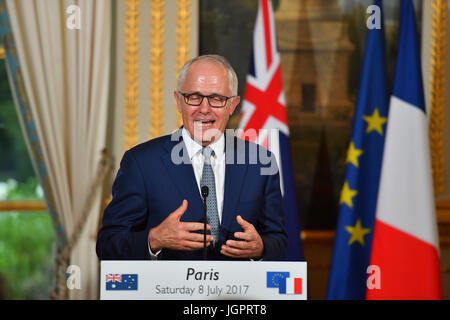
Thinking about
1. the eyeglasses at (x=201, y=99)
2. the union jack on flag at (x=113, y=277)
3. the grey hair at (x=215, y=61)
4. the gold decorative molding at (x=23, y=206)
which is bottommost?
the gold decorative molding at (x=23, y=206)

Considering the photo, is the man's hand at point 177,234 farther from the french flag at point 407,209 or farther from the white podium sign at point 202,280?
the french flag at point 407,209

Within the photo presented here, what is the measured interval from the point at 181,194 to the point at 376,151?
1.87m

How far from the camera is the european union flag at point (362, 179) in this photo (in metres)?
3.39

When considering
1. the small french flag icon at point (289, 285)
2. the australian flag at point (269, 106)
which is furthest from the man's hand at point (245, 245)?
the australian flag at point (269, 106)

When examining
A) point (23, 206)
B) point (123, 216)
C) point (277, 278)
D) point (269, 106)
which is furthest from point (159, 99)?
point (277, 278)

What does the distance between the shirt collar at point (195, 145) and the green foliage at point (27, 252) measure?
7.17 ft

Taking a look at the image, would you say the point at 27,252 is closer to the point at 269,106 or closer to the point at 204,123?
the point at 269,106

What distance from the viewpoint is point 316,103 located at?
3760mm

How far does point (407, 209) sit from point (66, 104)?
2302mm

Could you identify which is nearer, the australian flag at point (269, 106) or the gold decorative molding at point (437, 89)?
the australian flag at point (269, 106)

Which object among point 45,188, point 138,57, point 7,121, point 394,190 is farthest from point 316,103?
point 7,121

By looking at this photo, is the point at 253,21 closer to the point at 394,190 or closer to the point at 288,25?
the point at 288,25

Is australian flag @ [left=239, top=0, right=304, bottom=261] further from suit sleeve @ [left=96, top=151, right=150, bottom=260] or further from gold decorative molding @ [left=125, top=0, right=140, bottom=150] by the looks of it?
suit sleeve @ [left=96, top=151, right=150, bottom=260]

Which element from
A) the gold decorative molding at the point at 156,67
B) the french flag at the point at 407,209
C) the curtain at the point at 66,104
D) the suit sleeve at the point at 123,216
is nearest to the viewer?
the suit sleeve at the point at 123,216
